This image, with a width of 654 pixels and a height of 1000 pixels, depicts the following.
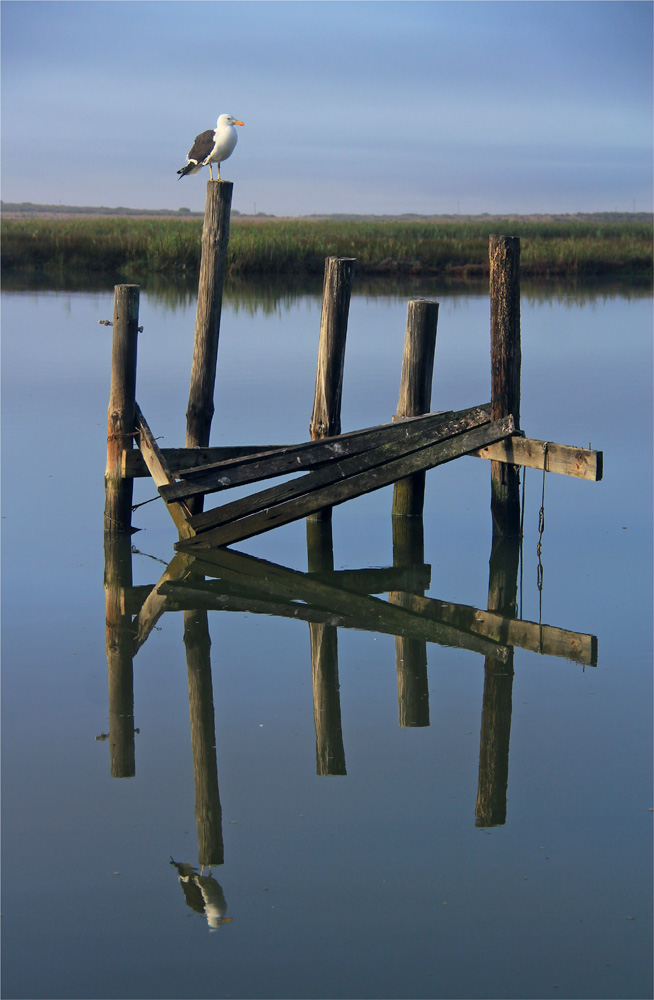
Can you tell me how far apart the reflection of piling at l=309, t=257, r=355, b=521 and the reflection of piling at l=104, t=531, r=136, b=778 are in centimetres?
146

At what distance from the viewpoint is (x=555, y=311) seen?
76.8ft

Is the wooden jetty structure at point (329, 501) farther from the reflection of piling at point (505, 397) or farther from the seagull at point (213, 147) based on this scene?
the seagull at point (213, 147)

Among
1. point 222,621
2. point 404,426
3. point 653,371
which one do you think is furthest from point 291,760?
point 653,371

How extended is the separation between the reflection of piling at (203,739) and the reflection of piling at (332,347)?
199cm

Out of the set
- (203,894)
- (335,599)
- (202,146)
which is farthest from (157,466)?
(203,894)

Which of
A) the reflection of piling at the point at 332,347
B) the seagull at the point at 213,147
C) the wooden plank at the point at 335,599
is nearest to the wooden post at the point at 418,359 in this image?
the reflection of piling at the point at 332,347

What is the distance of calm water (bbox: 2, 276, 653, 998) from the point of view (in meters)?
3.20

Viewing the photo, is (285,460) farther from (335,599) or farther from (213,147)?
(213,147)

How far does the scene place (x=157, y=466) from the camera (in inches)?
279

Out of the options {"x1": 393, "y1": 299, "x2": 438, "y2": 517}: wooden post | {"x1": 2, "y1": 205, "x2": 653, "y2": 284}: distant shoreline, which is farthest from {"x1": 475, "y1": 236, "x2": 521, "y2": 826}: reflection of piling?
{"x1": 2, "y1": 205, "x2": 653, "y2": 284}: distant shoreline

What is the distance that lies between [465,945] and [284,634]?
9.43ft

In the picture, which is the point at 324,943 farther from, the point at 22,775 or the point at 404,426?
the point at 404,426

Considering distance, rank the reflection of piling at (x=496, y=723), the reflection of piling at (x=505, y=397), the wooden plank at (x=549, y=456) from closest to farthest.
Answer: the reflection of piling at (x=496, y=723)
the wooden plank at (x=549, y=456)
the reflection of piling at (x=505, y=397)

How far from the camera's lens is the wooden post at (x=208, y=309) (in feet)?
25.7
